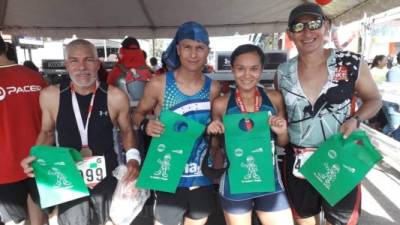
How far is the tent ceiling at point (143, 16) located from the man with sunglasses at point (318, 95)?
3.08 m

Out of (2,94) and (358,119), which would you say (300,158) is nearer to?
(358,119)

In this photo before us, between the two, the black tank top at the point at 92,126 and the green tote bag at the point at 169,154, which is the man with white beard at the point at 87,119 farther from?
the green tote bag at the point at 169,154

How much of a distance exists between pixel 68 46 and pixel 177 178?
1047 millimetres

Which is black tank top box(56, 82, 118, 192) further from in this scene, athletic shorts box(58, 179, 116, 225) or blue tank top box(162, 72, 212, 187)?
blue tank top box(162, 72, 212, 187)

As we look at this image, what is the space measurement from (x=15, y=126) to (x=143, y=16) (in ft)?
15.0

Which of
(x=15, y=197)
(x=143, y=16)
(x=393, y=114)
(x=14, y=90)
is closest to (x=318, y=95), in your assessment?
(x=14, y=90)

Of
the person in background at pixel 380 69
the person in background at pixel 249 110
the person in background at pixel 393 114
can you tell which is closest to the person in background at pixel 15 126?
the person in background at pixel 249 110

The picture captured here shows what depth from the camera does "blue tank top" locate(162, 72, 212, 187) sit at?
6.92 feet

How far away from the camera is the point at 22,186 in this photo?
8.35ft

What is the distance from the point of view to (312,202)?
2.13 m

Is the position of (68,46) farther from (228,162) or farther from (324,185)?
(324,185)

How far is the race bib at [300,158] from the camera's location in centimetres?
204

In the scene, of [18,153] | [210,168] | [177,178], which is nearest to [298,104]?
[210,168]

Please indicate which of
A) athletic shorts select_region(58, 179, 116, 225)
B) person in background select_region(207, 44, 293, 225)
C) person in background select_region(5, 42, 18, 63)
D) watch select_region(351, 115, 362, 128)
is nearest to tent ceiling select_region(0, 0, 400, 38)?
person in background select_region(5, 42, 18, 63)
